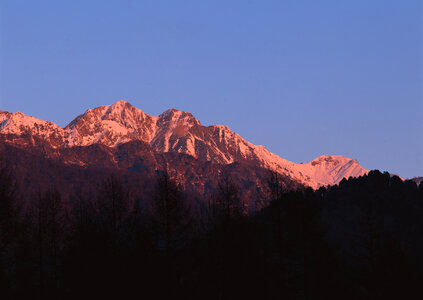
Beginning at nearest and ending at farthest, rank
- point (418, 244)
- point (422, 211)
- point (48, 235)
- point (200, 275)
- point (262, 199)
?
point (200, 275)
point (262, 199)
point (48, 235)
point (418, 244)
point (422, 211)

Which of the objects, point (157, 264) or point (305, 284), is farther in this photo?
point (305, 284)

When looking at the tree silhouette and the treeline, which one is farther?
the tree silhouette

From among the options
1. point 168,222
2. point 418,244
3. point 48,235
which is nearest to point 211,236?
point 168,222

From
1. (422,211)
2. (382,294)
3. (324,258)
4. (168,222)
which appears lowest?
(382,294)

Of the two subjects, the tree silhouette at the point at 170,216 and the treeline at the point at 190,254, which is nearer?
the treeline at the point at 190,254

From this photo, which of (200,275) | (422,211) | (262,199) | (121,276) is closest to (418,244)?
(422,211)

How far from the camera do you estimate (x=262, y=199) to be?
52.7 m

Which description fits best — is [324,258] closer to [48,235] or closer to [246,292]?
[246,292]

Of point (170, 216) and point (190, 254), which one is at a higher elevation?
point (170, 216)

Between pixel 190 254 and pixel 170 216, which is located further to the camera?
pixel 190 254

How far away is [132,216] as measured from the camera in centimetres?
4700

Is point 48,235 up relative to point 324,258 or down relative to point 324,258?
up

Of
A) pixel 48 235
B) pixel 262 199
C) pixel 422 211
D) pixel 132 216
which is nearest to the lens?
pixel 132 216

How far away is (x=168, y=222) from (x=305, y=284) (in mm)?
11620
